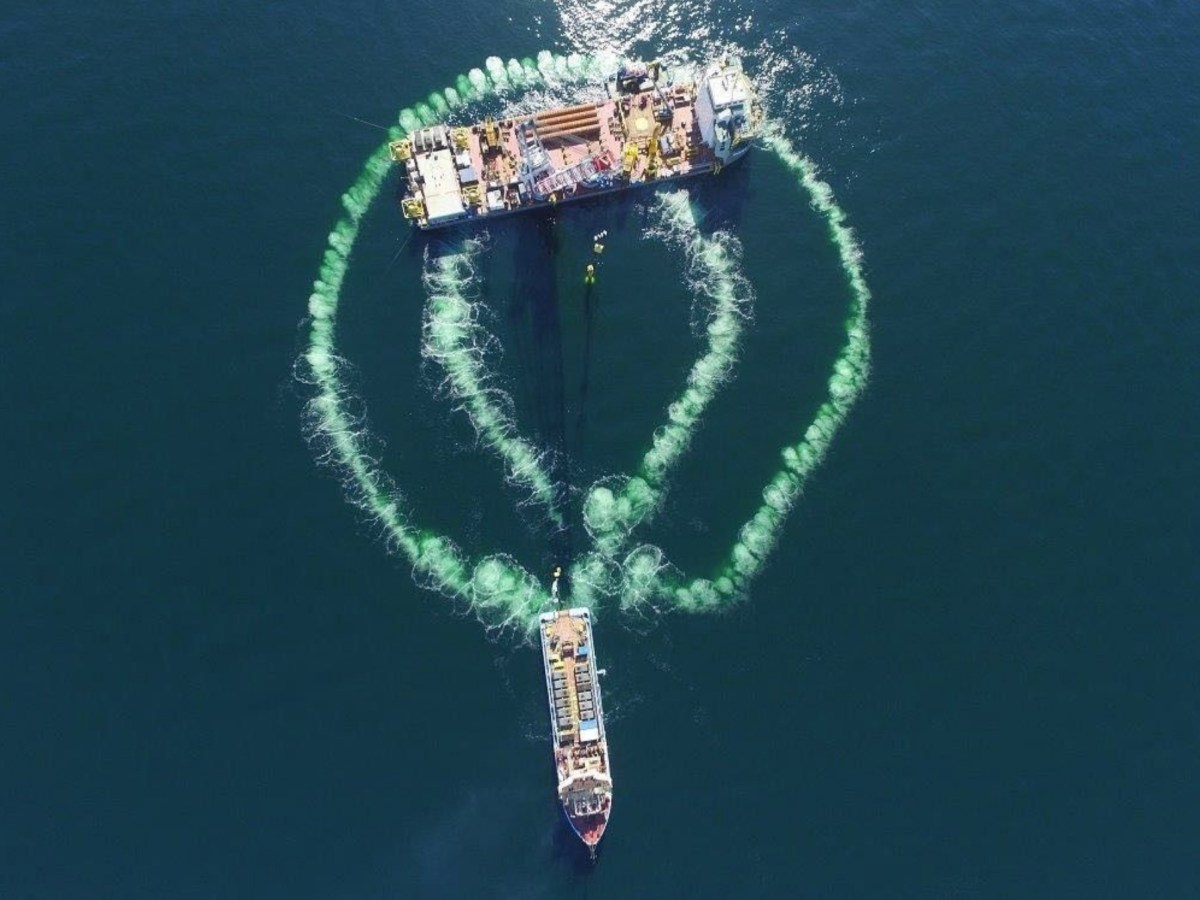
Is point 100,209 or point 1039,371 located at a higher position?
point 100,209

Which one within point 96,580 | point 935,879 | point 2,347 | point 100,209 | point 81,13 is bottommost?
point 935,879

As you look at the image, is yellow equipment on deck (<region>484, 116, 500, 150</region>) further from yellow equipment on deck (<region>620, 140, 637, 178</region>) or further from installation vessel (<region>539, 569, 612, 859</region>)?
installation vessel (<region>539, 569, 612, 859</region>)

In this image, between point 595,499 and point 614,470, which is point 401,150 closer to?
point 614,470

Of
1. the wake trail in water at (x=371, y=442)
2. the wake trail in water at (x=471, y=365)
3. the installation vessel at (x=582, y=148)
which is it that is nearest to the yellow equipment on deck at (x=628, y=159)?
the installation vessel at (x=582, y=148)

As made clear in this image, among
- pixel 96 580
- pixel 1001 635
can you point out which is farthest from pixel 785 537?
pixel 96 580

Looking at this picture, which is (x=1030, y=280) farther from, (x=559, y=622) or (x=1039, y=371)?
(x=559, y=622)

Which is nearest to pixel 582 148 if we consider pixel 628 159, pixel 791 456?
pixel 628 159
